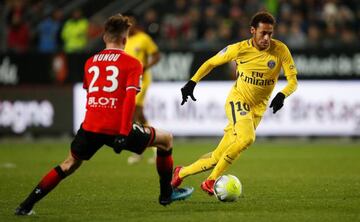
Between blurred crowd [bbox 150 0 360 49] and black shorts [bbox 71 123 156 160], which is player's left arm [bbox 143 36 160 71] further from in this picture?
black shorts [bbox 71 123 156 160]

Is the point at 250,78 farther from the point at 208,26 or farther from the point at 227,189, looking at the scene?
the point at 208,26

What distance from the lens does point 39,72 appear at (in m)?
21.3

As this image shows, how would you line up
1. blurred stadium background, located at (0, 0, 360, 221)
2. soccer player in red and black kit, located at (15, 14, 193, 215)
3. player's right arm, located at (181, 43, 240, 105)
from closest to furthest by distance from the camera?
1. soccer player in red and black kit, located at (15, 14, 193, 215)
2. player's right arm, located at (181, 43, 240, 105)
3. blurred stadium background, located at (0, 0, 360, 221)

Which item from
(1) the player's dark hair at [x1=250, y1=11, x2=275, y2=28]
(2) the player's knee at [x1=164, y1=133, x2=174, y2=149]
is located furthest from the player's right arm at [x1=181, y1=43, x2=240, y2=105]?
(2) the player's knee at [x1=164, y1=133, x2=174, y2=149]

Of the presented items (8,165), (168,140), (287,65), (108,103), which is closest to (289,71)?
(287,65)

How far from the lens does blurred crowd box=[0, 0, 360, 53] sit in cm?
2127

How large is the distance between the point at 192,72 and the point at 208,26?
1854 millimetres

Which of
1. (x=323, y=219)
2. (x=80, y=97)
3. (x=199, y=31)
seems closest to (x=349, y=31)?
(x=199, y=31)

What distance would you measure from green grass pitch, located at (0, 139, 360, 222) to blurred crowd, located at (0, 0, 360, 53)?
357 centimetres

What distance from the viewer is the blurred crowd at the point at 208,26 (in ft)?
69.8

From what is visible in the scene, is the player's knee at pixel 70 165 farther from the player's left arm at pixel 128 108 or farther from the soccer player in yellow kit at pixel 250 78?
the soccer player in yellow kit at pixel 250 78

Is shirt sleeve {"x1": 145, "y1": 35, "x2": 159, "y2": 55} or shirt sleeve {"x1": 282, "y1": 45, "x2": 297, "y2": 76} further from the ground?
shirt sleeve {"x1": 145, "y1": 35, "x2": 159, "y2": 55}

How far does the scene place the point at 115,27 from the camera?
8.36 meters

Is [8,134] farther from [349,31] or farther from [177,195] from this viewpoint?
[177,195]
